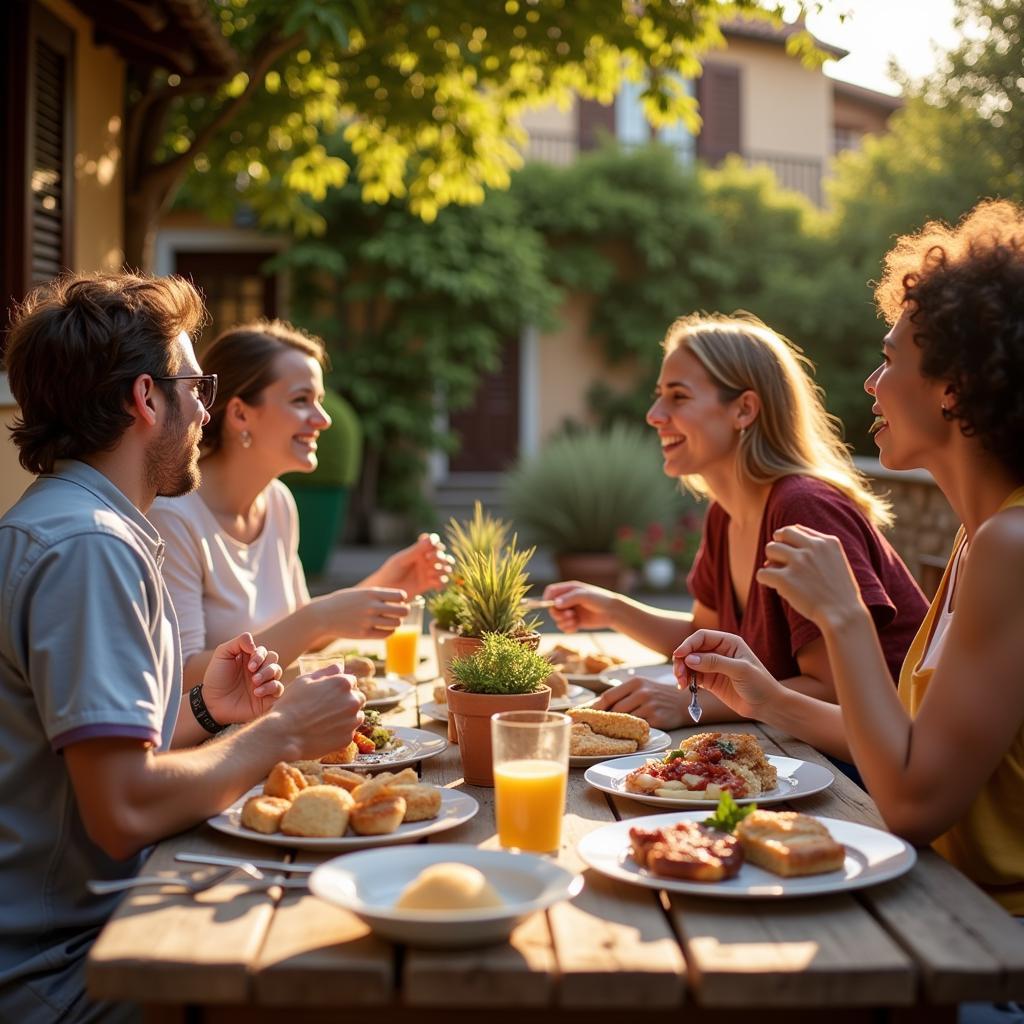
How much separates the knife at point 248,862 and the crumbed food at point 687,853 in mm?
431

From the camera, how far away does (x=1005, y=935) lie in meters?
1.44

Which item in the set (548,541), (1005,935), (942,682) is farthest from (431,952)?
(548,541)

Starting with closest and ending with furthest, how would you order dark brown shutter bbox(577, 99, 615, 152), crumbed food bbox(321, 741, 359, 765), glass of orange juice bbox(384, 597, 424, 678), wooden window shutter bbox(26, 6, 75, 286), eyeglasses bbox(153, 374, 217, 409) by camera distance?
1. crumbed food bbox(321, 741, 359, 765)
2. eyeglasses bbox(153, 374, 217, 409)
3. glass of orange juice bbox(384, 597, 424, 678)
4. wooden window shutter bbox(26, 6, 75, 286)
5. dark brown shutter bbox(577, 99, 615, 152)

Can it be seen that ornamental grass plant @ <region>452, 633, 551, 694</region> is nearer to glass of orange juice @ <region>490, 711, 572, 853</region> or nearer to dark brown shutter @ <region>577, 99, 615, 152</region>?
glass of orange juice @ <region>490, 711, 572, 853</region>

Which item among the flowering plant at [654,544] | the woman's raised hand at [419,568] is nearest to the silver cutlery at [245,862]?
the woman's raised hand at [419,568]

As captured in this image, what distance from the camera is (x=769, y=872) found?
162 cm

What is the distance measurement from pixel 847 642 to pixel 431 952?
73 centimetres

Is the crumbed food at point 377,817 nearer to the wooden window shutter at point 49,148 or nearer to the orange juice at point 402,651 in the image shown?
the orange juice at point 402,651

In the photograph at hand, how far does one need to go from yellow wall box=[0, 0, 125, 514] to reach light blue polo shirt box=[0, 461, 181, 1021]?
414 cm

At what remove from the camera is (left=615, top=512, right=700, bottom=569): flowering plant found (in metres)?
10.8

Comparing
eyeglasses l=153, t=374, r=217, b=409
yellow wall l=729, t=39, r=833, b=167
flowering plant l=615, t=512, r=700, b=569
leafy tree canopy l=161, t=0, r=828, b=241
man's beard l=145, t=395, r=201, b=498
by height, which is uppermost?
yellow wall l=729, t=39, r=833, b=167

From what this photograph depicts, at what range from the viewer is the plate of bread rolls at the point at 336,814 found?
1742 mm

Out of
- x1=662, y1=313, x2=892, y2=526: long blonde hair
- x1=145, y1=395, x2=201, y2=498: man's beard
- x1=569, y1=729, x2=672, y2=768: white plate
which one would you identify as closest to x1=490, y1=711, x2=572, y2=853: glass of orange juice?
x1=569, y1=729, x2=672, y2=768: white plate

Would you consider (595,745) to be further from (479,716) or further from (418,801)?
(418,801)
